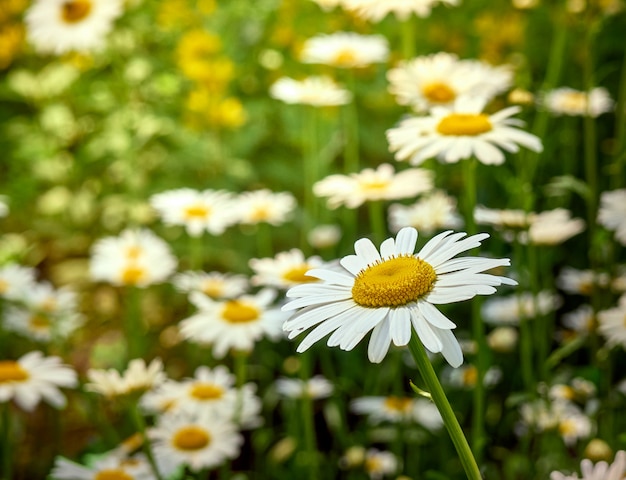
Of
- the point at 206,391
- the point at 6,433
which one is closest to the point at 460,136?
the point at 206,391

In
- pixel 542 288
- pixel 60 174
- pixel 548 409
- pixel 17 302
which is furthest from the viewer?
pixel 60 174

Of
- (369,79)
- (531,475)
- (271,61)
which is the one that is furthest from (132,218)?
(531,475)

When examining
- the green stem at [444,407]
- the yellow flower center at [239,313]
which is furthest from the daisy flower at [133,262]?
the green stem at [444,407]

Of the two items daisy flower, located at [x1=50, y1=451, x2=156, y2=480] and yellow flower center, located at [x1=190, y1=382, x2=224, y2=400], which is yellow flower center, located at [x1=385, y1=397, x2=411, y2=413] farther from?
daisy flower, located at [x1=50, y1=451, x2=156, y2=480]

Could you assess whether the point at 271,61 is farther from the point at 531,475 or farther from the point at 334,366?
the point at 531,475

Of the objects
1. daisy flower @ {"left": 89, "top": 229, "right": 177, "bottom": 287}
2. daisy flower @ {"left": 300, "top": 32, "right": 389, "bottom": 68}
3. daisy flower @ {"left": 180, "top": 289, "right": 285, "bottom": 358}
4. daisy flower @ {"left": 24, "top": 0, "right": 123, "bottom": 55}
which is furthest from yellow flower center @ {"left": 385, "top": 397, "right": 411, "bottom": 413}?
daisy flower @ {"left": 24, "top": 0, "right": 123, "bottom": 55}
